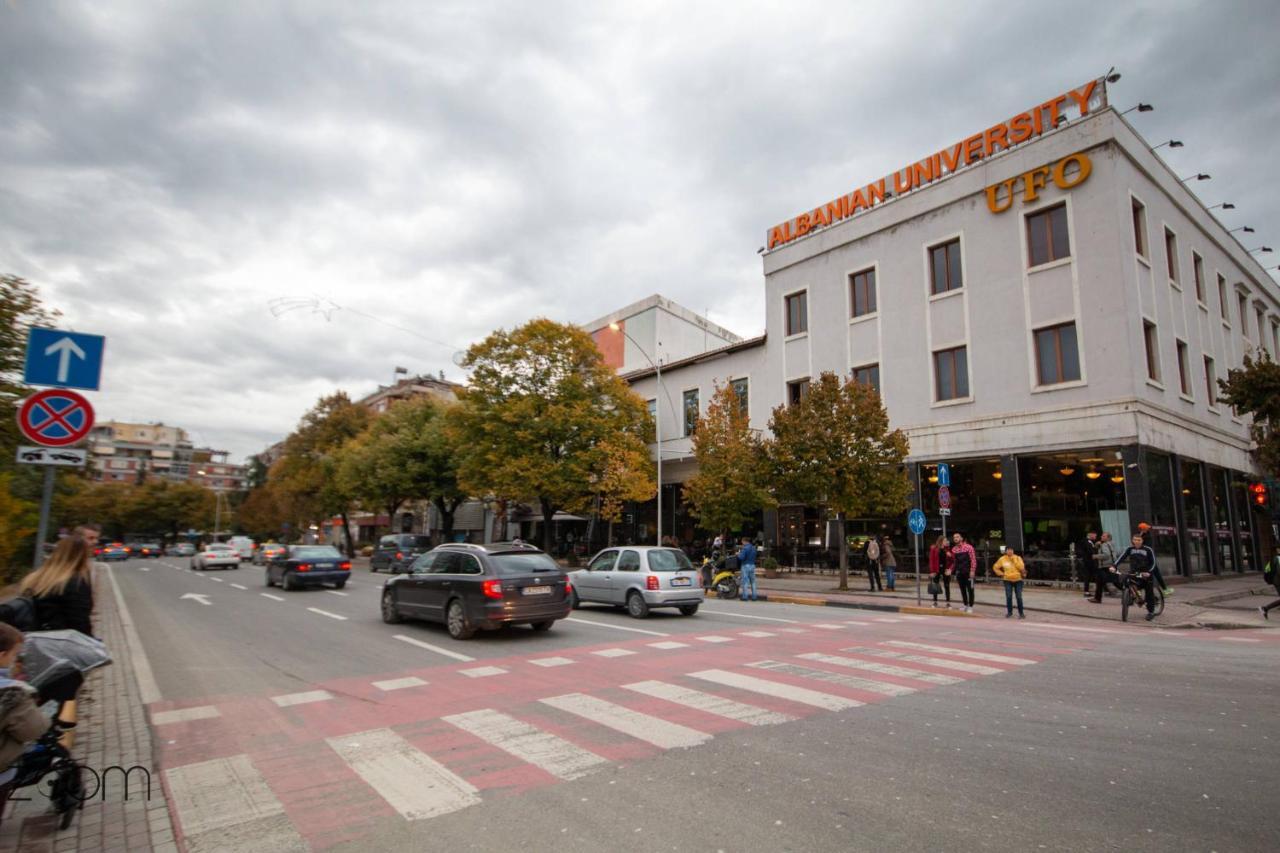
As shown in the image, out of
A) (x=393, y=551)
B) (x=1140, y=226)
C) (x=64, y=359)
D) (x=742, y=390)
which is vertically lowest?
(x=393, y=551)

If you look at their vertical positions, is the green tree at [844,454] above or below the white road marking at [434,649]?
above

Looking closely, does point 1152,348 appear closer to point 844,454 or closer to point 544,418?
point 844,454

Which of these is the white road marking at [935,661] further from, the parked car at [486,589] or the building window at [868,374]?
the building window at [868,374]

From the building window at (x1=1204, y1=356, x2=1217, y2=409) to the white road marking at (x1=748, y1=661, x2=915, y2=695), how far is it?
1038 inches

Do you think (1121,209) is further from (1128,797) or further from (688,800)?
(688,800)

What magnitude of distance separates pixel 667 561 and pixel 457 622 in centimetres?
523

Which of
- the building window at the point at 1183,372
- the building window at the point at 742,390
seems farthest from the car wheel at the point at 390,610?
the building window at the point at 1183,372

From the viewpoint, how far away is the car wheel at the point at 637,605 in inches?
584

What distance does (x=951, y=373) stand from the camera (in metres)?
25.0

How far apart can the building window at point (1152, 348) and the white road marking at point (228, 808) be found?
1030 inches

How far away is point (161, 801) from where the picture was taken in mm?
4699

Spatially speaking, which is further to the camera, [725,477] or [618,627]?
[725,477]

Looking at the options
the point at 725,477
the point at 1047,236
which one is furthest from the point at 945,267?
the point at 725,477

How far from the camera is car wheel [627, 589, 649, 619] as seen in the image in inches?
584
